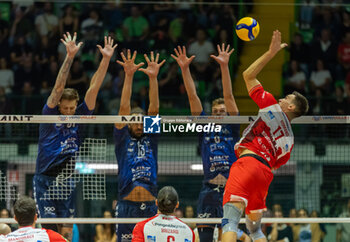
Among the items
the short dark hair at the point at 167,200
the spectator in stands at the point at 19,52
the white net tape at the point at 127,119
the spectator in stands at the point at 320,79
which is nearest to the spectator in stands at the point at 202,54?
the spectator in stands at the point at 320,79

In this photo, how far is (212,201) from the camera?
1095 cm

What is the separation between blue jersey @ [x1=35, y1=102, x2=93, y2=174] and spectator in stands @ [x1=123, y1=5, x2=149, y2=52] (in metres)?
8.73

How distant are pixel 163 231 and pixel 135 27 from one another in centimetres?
1163

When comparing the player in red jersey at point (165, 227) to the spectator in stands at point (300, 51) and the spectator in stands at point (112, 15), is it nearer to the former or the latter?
the spectator in stands at point (300, 51)

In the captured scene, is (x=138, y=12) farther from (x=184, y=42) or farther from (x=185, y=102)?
(x=185, y=102)

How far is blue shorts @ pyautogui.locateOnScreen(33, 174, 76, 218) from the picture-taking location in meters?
10.6

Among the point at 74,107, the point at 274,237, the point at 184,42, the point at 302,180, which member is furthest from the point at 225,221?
the point at 184,42

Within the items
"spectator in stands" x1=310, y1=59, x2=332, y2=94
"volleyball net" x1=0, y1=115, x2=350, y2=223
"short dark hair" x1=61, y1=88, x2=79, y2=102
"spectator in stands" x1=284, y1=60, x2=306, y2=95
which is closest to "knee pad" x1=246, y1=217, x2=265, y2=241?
"short dark hair" x1=61, y1=88, x2=79, y2=102

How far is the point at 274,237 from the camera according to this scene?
14.7 m

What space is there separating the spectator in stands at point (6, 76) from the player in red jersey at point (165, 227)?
10651mm

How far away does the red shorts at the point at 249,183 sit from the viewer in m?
8.94

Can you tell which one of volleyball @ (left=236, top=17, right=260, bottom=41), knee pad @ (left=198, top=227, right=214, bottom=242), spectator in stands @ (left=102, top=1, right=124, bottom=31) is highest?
spectator in stands @ (left=102, top=1, right=124, bottom=31)

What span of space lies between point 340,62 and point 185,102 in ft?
15.0

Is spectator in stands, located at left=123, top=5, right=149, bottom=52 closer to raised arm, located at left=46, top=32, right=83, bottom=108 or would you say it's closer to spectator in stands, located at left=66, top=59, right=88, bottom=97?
spectator in stands, located at left=66, top=59, right=88, bottom=97
